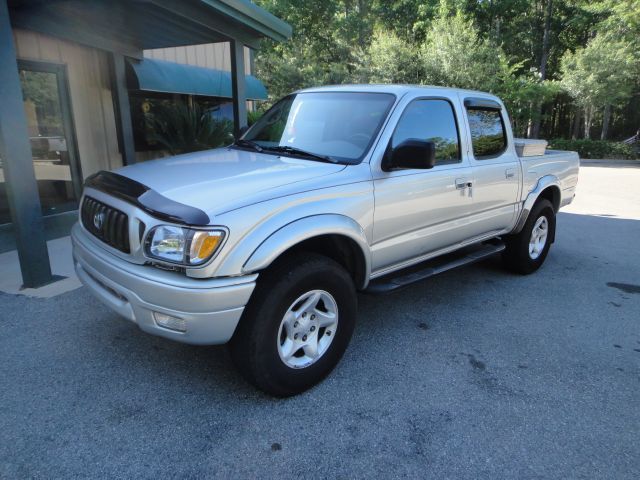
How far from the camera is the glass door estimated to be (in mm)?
6346

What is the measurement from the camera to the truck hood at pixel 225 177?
99.1 inches

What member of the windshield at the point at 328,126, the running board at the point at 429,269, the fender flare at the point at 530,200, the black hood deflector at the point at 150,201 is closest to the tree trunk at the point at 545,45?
the fender flare at the point at 530,200

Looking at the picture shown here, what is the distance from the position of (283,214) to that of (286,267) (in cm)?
31

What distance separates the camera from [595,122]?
3544 cm

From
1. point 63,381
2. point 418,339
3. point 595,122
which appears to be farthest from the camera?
point 595,122

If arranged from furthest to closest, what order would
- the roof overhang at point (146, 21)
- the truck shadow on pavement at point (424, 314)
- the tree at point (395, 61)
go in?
the tree at point (395, 61) < the roof overhang at point (146, 21) < the truck shadow on pavement at point (424, 314)

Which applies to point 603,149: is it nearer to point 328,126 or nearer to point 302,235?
point 328,126

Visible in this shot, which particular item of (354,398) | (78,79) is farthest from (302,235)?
(78,79)

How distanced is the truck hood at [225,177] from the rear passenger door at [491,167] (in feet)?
5.51

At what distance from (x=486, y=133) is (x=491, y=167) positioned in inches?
14.5

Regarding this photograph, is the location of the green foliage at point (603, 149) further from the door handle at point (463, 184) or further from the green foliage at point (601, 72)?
the door handle at point (463, 184)

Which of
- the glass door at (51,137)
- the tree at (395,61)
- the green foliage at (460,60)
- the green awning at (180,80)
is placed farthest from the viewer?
the tree at (395,61)

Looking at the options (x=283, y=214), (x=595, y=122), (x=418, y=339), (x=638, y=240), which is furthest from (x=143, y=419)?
(x=595, y=122)

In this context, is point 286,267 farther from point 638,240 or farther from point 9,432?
point 638,240
